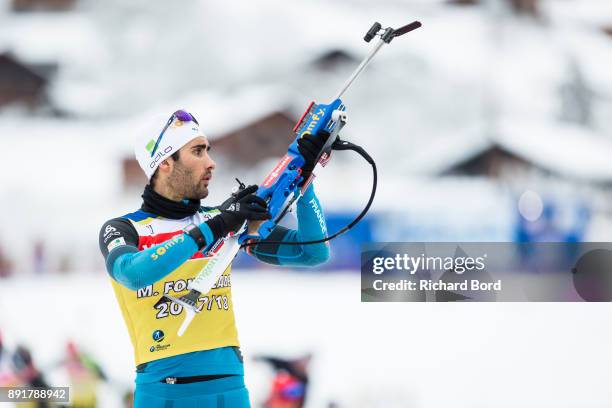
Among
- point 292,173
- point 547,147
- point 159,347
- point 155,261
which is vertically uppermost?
point 547,147

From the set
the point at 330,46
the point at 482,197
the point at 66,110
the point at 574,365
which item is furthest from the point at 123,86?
the point at 574,365

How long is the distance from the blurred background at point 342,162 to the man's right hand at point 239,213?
1549 millimetres

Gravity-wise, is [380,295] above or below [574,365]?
above

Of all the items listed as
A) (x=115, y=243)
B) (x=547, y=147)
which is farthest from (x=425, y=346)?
(x=115, y=243)

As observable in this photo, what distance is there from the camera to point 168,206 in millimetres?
2219

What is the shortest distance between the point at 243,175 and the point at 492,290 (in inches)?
47.4

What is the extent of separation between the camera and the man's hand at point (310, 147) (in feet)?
7.19

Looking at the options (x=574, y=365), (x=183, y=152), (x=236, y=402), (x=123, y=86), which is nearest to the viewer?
(x=236, y=402)

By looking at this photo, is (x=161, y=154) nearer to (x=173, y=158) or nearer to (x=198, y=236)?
(x=173, y=158)

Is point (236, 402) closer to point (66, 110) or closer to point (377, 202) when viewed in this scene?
point (377, 202)

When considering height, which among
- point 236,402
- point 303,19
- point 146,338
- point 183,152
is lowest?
point 236,402

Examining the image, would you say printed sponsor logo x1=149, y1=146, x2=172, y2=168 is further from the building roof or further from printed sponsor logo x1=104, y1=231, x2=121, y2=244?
the building roof

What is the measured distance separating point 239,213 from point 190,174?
0.81ft

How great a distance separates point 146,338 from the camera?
214 cm
